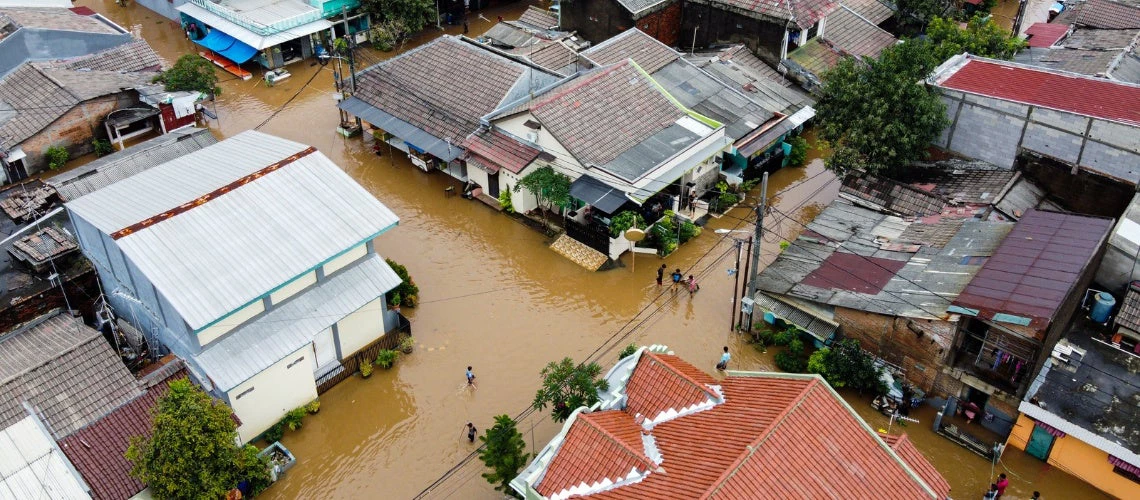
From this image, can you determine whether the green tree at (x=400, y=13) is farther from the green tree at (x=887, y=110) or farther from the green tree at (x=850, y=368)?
the green tree at (x=850, y=368)

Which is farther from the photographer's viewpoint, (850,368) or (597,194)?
(597,194)

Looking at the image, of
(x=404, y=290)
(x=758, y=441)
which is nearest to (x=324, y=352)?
(x=404, y=290)

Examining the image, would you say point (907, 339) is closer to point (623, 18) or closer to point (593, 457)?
point (593, 457)

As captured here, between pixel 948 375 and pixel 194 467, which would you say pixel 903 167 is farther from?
pixel 194 467

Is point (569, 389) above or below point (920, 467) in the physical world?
below

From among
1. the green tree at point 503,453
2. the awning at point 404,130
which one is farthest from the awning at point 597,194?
the green tree at point 503,453

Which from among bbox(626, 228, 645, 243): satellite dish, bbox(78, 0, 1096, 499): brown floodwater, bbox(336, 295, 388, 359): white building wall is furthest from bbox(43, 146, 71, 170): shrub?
bbox(626, 228, 645, 243): satellite dish

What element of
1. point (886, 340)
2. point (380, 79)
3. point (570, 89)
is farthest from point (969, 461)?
point (380, 79)
